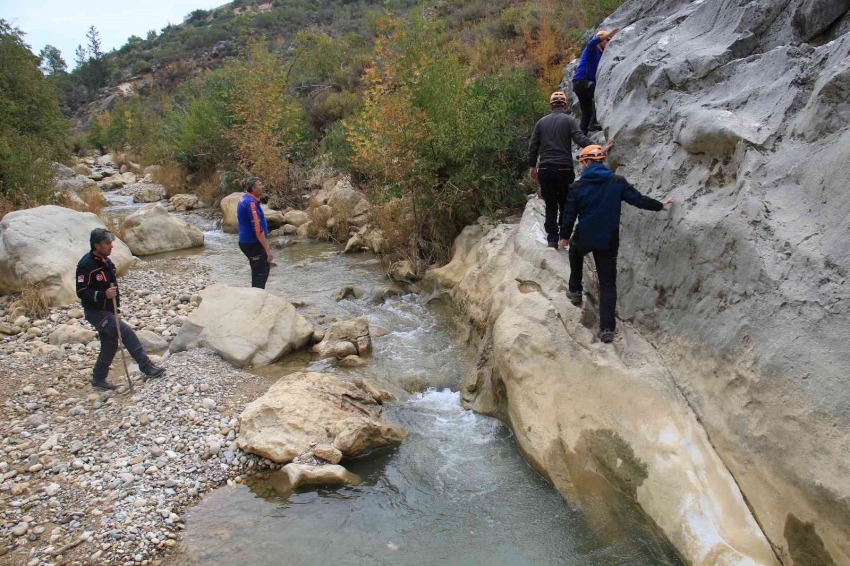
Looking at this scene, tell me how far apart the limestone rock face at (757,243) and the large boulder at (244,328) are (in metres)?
4.23

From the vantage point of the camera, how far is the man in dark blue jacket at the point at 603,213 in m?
5.14

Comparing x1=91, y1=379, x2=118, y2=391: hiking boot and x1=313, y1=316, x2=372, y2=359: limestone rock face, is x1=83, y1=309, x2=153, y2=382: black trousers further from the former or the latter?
x1=313, y1=316, x2=372, y2=359: limestone rock face

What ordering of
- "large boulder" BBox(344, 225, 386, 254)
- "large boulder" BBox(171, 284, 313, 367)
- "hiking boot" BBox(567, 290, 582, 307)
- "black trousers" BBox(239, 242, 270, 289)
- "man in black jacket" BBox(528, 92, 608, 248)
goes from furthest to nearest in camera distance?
"large boulder" BBox(344, 225, 386, 254) < "black trousers" BBox(239, 242, 270, 289) < "large boulder" BBox(171, 284, 313, 367) < "man in black jacket" BBox(528, 92, 608, 248) < "hiking boot" BBox(567, 290, 582, 307)

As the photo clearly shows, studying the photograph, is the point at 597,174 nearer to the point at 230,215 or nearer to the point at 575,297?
the point at 575,297

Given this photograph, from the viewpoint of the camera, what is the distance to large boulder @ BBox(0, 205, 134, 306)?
8.68 metres

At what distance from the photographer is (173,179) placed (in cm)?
2177

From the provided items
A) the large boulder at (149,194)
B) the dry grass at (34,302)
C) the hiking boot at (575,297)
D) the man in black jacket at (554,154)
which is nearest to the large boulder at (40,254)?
the dry grass at (34,302)

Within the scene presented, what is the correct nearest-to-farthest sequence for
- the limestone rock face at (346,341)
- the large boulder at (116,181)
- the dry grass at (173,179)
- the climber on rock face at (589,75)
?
the limestone rock face at (346,341), the climber on rock face at (589,75), the dry grass at (173,179), the large boulder at (116,181)

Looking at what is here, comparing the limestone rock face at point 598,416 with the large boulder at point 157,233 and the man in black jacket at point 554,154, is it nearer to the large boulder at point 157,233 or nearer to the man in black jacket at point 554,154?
the man in black jacket at point 554,154

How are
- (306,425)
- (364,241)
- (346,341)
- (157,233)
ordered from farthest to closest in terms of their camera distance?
(157,233) → (364,241) → (346,341) → (306,425)

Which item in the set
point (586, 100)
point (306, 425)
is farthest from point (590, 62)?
point (306, 425)

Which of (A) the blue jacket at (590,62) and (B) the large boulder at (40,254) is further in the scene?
(B) the large boulder at (40,254)

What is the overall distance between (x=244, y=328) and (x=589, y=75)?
5811 mm

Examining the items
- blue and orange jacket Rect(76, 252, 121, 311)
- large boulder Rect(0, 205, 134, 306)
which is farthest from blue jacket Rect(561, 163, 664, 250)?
large boulder Rect(0, 205, 134, 306)
